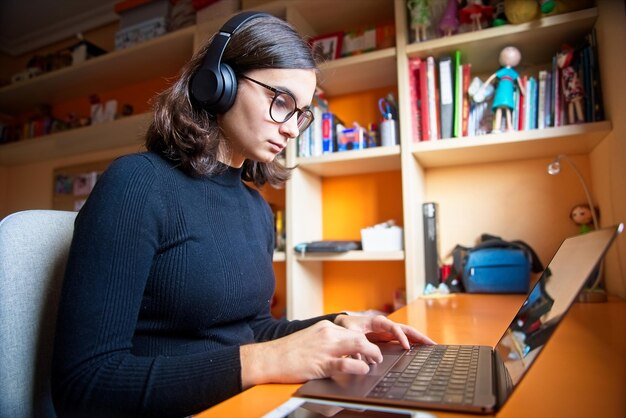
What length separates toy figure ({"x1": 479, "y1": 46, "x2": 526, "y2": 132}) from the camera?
1.32 m

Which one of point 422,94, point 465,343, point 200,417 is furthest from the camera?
point 422,94

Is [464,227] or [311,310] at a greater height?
[464,227]

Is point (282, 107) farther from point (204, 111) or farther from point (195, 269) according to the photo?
point (195, 269)

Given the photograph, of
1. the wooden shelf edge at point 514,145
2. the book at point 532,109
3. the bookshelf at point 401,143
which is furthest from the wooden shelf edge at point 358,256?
the book at point 532,109

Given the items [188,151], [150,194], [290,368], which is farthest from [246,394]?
[188,151]

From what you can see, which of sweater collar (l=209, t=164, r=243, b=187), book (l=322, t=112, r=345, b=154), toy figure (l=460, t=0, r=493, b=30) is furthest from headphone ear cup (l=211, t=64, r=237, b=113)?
toy figure (l=460, t=0, r=493, b=30)

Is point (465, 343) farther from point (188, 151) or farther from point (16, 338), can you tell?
point (16, 338)

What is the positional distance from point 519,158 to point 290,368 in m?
1.35

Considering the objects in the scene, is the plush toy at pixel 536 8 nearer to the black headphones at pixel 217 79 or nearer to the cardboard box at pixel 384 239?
the cardboard box at pixel 384 239

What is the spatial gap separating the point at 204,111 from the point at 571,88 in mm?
1134

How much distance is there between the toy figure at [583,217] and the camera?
54.2 inches

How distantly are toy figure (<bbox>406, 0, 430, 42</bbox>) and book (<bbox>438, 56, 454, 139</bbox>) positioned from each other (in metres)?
0.13

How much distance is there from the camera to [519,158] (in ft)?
4.99

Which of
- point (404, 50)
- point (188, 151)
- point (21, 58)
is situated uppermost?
point (21, 58)
